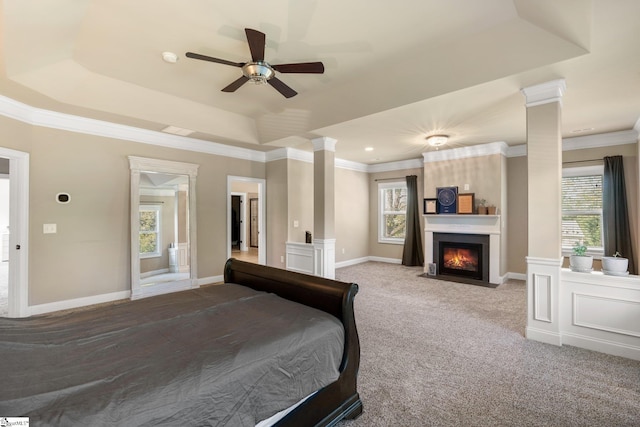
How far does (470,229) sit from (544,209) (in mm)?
2844

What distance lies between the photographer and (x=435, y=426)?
1858 mm

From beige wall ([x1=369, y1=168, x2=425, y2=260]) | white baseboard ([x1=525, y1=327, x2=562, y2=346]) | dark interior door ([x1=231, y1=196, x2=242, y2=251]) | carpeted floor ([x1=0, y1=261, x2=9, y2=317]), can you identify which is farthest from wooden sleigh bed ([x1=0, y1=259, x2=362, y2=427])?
dark interior door ([x1=231, y1=196, x2=242, y2=251])

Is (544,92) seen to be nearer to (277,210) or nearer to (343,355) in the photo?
(343,355)

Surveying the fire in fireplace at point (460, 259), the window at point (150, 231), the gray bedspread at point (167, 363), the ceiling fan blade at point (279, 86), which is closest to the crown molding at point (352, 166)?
the fire in fireplace at point (460, 259)

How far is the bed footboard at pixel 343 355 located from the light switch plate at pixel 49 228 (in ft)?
11.5

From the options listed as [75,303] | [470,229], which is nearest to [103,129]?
[75,303]

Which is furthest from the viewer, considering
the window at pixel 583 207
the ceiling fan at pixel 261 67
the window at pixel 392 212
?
the window at pixel 392 212

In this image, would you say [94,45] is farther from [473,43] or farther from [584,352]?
[584,352]

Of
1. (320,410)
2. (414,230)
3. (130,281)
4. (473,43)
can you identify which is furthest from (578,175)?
(130,281)

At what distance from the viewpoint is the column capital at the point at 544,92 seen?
296 centimetres

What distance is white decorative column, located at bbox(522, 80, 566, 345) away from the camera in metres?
2.99

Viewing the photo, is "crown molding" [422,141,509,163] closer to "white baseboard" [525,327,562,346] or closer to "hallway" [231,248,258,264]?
"white baseboard" [525,327,562,346]

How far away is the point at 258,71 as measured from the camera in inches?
108

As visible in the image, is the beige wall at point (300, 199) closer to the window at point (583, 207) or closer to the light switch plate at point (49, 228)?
the light switch plate at point (49, 228)
